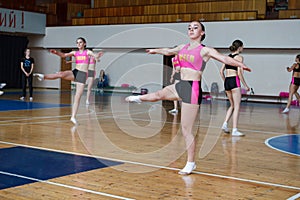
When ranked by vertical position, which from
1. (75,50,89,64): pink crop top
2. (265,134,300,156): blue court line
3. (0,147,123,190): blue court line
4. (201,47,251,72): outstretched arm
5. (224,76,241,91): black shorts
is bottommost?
(265,134,300,156): blue court line

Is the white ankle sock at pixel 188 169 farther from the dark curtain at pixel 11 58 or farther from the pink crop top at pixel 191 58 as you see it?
the dark curtain at pixel 11 58

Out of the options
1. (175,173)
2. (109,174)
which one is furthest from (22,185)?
(175,173)

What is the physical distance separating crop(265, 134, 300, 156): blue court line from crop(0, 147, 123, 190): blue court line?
3.33 meters

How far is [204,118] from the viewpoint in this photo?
13414mm

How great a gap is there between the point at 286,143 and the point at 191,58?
408cm

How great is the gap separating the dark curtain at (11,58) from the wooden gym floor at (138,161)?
53.3ft

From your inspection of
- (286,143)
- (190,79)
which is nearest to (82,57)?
(286,143)

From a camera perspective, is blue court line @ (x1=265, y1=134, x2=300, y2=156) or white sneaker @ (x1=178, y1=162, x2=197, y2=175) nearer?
white sneaker @ (x1=178, y1=162, x2=197, y2=175)

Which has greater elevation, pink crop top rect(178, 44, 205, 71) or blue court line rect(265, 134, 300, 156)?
pink crop top rect(178, 44, 205, 71)

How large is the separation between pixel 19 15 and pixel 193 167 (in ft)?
72.8

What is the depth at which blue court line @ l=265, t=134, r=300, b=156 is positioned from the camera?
8125 mm

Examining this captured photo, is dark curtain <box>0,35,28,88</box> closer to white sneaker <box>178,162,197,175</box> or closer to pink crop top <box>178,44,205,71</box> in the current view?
pink crop top <box>178,44,205,71</box>

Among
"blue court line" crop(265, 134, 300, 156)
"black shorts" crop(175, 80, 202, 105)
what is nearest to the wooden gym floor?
"blue court line" crop(265, 134, 300, 156)

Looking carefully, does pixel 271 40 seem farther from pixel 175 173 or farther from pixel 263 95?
pixel 175 173
